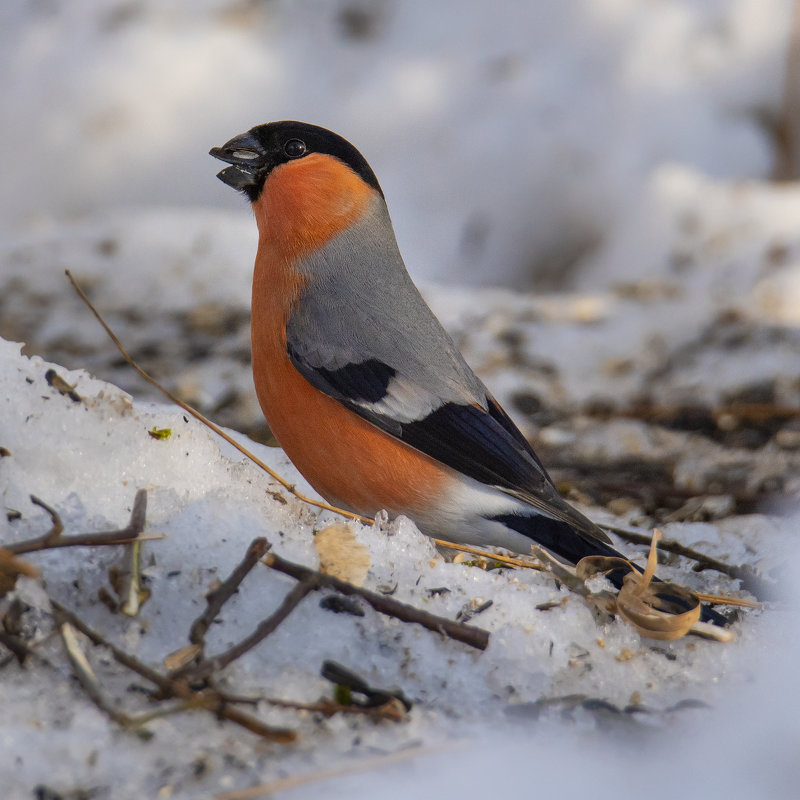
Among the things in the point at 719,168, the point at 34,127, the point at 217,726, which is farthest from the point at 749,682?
the point at 34,127

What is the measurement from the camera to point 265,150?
106 inches

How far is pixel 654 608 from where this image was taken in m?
1.89

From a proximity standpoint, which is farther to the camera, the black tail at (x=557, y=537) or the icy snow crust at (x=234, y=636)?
the black tail at (x=557, y=537)

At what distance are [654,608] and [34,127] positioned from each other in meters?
4.73

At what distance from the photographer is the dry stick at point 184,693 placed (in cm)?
138

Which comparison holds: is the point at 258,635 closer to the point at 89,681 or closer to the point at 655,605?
the point at 89,681

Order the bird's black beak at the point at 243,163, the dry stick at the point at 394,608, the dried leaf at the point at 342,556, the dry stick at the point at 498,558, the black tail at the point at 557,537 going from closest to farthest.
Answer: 1. the dry stick at the point at 394,608
2. the dried leaf at the point at 342,556
3. the dry stick at the point at 498,558
4. the black tail at the point at 557,537
5. the bird's black beak at the point at 243,163

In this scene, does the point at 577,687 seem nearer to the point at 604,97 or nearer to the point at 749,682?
the point at 749,682

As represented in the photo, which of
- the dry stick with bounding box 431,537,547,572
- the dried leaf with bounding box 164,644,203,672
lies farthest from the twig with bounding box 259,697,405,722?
the dry stick with bounding box 431,537,547,572

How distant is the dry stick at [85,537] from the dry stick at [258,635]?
241 mm

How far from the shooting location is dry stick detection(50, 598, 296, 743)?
1.38 m

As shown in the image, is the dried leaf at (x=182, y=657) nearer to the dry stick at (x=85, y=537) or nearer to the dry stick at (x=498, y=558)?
the dry stick at (x=85, y=537)

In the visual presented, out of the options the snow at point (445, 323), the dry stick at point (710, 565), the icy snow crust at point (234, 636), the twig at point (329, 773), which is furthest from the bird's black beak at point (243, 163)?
the twig at point (329, 773)

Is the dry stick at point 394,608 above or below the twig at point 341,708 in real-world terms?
above
